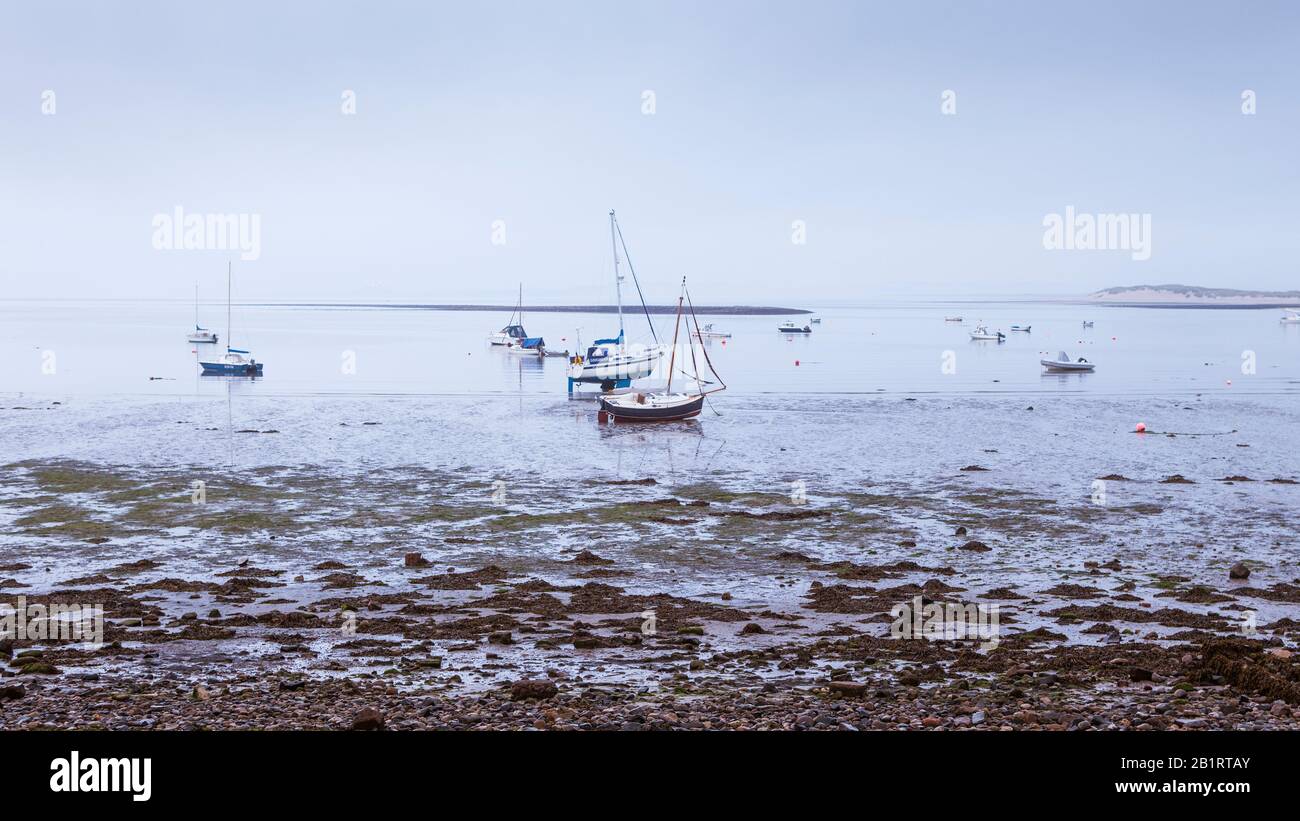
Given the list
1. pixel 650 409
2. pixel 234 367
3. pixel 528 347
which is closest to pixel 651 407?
pixel 650 409

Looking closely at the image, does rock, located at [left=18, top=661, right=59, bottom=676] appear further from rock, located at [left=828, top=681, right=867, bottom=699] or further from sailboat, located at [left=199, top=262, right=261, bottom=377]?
sailboat, located at [left=199, top=262, right=261, bottom=377]

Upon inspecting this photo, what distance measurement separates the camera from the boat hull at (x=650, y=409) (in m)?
57.9

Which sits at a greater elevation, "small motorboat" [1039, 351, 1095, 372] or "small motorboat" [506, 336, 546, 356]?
"small motorboat" [506, 336, 546, 356]

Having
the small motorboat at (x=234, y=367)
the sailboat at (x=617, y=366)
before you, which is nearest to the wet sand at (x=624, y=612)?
the sailboat at (x=617, y=366)

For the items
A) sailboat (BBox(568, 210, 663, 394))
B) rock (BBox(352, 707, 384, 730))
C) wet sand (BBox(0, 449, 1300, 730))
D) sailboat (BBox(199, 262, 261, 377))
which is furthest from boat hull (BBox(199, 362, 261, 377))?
rock (BBox(352, 707, 384, 730))

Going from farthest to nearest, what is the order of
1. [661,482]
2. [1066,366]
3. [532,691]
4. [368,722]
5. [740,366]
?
[740,366] → [1066,366] → [661,482] → [532,691] → [368,722]

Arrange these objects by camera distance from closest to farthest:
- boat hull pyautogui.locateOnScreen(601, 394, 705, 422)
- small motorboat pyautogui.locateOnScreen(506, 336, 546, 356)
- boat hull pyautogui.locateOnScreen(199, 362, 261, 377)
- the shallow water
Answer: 1. the shallow water
2. boat hull pyautogui.locateOnScreen(601, 394, 705, 422)
3. boat hull pyautogui.locateOnScreen(199, 362, 261, 377)
4. small motorboat pyautogui.locateOnScreen(506, 336, 546, 356)

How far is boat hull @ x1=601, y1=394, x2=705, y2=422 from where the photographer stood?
190 feet

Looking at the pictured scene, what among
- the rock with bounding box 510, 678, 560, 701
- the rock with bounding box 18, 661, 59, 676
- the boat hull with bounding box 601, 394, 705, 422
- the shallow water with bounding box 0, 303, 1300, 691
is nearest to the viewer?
the rock with bounding box 510, 678, 560, 701

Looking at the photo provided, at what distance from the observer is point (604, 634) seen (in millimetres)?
18047

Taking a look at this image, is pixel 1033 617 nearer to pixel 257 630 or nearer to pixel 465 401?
pixel 257 630

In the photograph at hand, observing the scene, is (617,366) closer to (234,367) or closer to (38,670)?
(234,367)

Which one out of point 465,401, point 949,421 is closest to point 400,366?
point 465,401

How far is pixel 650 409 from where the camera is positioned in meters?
58.3
